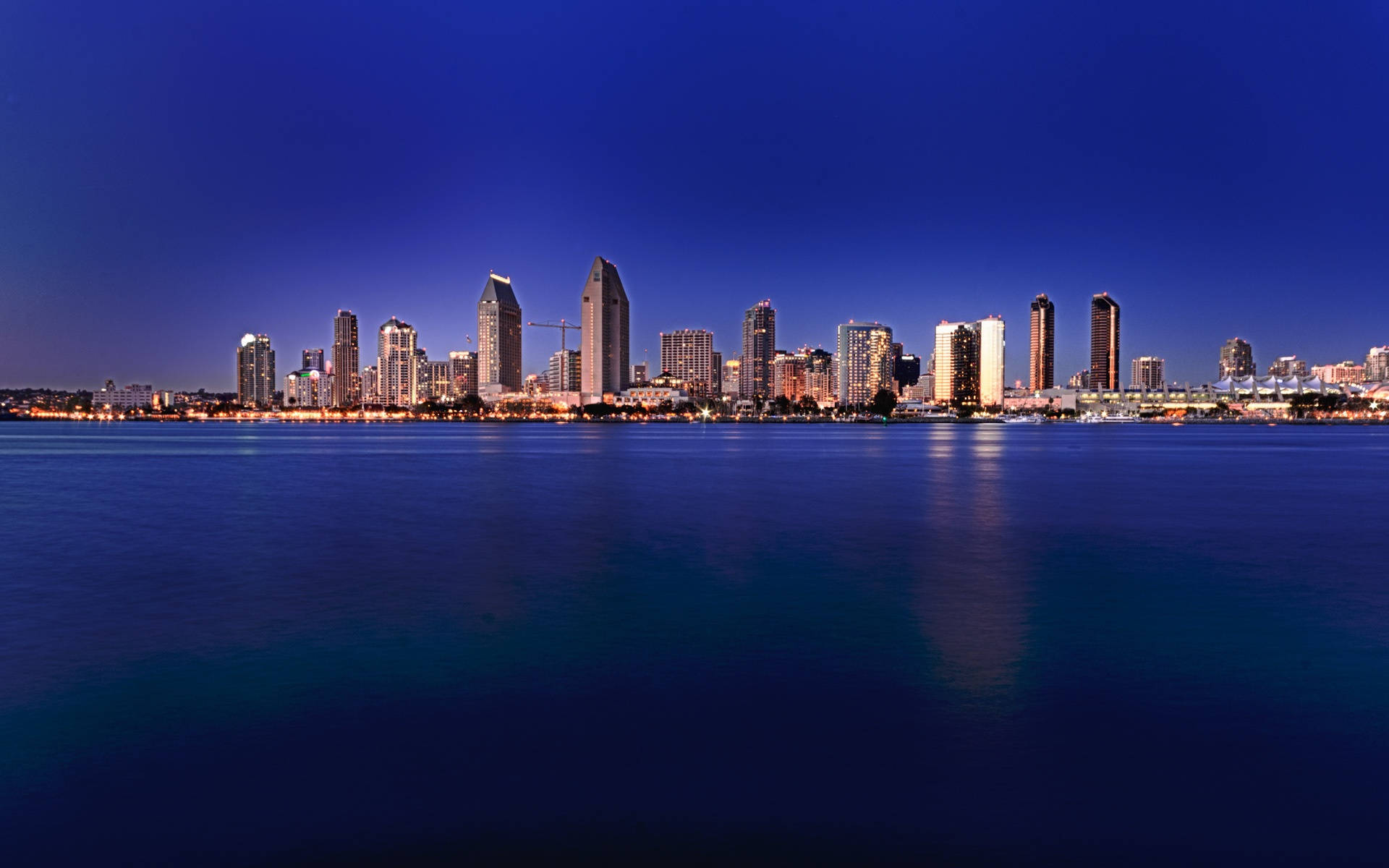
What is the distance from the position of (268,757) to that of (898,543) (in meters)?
16.8

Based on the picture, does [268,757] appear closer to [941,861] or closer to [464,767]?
[464,767]

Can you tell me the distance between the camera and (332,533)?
23453 mm

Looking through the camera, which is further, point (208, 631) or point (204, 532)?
point (204, 532)

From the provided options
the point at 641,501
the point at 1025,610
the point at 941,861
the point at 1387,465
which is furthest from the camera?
the point at 1387,465

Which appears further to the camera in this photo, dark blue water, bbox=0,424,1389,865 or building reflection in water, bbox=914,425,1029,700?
building reflection in water, bbox=914,425,1029,700

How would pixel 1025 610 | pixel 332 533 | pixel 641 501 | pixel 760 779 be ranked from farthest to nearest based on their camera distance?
pixel 641 501
pixel 332 533
pixel 1025 610
pixel 760 779

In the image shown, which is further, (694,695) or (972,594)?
(972,594)

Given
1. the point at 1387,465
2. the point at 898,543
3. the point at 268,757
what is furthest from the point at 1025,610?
the point at 1387,465

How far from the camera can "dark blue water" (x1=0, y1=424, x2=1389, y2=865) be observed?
646 centimetres

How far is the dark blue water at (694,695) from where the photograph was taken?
646 cm

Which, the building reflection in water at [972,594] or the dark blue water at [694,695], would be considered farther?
the building reflection in water at [972,594]

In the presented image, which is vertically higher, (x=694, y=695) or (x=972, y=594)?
(x=694, y=695)

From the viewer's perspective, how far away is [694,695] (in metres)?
9.52

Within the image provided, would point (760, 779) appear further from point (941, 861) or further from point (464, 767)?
point (464, 767)
